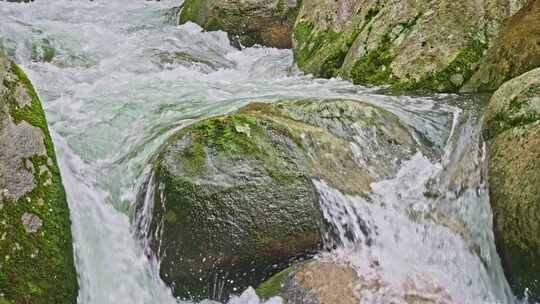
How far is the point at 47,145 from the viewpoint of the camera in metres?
4.54

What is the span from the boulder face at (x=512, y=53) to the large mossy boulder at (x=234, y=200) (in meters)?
2.19

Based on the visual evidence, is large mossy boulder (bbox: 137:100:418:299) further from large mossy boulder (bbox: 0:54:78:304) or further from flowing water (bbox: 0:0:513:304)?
large mossy boulder (bbox: 0:54:78:304)

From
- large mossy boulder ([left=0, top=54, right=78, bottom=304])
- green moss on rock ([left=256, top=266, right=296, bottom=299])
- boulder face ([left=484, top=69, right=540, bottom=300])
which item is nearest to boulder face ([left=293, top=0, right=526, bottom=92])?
boulder face ([left=484, top=69, right=540, bottom=300])

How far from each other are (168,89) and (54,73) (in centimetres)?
205

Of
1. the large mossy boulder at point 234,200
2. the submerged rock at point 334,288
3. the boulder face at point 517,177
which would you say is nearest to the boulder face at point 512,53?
the boulder face at point 517,177

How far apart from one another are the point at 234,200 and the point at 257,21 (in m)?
7.51

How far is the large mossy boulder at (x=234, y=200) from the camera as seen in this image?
474 centimetres

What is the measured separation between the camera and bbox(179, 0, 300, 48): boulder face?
11.6m

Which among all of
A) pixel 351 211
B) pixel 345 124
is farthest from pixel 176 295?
pixel 345 124

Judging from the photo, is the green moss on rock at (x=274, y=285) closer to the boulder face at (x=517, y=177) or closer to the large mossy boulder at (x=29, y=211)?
the large mossy boulder at (x=29, y=211)

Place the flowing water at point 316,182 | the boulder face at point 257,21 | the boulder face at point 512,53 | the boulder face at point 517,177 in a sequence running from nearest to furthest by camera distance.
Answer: the boulder face at point 517,177
the flowing water at point 316,182
the boulder face at point 512,53
the boulder face at point 257,21

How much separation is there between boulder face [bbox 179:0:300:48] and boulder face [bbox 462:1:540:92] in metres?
5.24

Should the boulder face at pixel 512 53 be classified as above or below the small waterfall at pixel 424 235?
above

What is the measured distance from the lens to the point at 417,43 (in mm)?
7367
